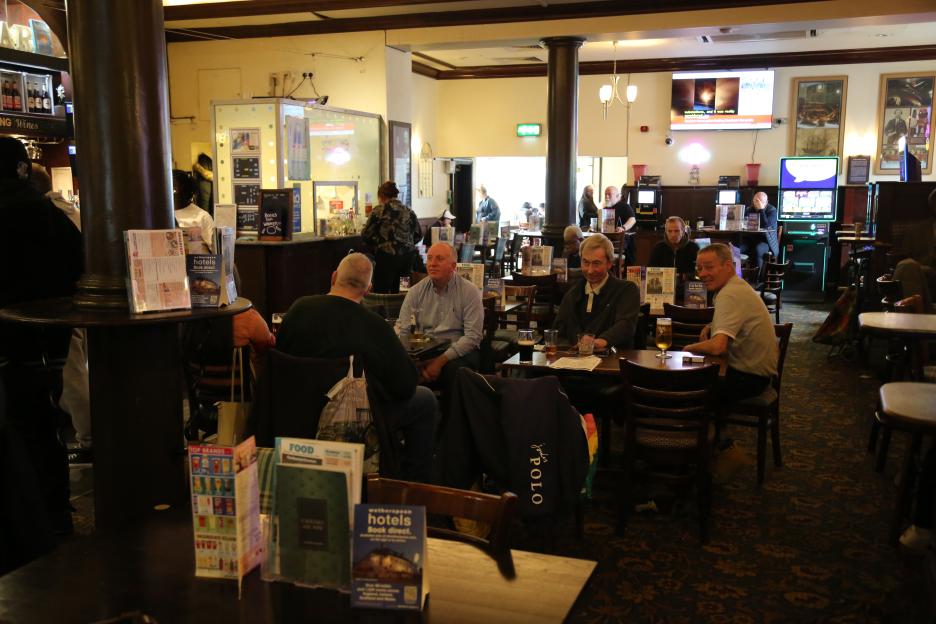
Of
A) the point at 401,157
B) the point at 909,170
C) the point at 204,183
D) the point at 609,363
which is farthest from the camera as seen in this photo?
the point at 401,157

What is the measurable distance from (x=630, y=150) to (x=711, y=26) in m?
5.41

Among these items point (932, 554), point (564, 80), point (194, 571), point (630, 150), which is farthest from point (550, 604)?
point (630, 150)

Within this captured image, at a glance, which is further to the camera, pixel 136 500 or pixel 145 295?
pixel 136 500

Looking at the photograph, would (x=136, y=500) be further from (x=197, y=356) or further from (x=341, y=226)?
(x=341, y=226)

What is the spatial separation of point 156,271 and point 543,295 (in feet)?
16.3

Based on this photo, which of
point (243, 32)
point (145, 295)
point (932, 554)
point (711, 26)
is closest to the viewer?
point (145, 295)

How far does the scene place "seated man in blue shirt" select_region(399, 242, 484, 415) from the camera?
207 inches

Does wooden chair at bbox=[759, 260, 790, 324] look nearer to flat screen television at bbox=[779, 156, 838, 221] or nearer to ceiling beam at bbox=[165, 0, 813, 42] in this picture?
ceiling beam at bbox=[165, 0, 813, 42]

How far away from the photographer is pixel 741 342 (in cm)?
475

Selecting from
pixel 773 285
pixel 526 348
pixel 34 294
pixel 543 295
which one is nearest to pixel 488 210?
pixel 773 285

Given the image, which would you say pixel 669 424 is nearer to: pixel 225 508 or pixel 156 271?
pixel 156 271

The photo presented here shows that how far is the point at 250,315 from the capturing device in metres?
4.05

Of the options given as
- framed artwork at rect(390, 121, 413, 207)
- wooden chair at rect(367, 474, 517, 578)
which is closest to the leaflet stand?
framed artwork at rect(390, 121, 413, 207)

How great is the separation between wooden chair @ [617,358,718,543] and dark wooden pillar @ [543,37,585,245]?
6617mm
